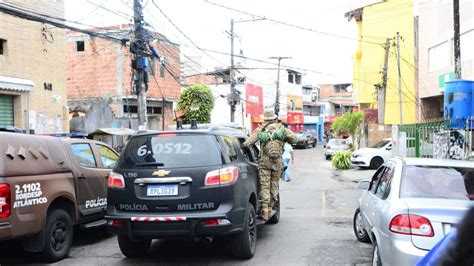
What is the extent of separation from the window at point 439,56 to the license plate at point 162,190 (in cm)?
1944

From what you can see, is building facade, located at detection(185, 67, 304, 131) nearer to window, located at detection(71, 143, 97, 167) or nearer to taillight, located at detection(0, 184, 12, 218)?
window, located at detection(71, 143, 97, 167)

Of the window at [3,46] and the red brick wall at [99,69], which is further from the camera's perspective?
the red brick wall at [99,69]

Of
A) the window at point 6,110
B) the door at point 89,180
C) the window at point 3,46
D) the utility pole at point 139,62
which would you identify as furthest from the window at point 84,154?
the window at point 3,46

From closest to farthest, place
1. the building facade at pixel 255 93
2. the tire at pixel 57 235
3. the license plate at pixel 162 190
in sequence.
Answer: the license plate at pixel 162 190, the tire at pixel 57 235, the building facade at pixel 255 93

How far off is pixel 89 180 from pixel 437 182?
499 centimetres

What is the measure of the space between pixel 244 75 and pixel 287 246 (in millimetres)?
51416

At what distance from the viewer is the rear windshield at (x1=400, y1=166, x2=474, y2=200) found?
4.91 metres

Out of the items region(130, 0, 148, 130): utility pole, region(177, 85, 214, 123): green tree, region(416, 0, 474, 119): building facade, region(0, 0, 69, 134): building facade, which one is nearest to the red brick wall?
region(177, 85, 214, 123): green tree

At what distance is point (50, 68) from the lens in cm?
1689

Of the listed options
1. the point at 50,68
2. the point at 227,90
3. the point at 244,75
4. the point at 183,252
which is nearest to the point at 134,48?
the point at 50,68

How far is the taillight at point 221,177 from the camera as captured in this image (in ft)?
18.9

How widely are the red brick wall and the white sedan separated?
13067mm

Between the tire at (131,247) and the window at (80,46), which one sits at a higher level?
the window at (80,46)

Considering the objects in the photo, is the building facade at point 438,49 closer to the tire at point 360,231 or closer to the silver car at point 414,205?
the tire at point 360,231
